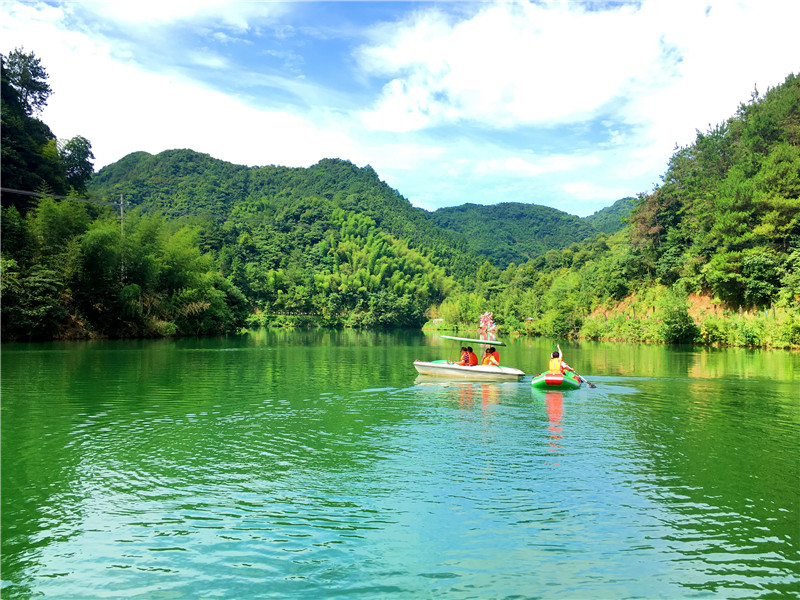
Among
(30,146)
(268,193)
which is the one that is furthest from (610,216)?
(30,146)

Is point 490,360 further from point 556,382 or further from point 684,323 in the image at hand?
point 684,323

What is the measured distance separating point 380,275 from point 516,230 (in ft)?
260

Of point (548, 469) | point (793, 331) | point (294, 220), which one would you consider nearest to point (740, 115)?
point (793, 331)

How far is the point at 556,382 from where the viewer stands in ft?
66.2

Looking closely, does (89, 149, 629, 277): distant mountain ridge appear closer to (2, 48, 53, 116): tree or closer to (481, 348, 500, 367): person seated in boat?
(2, 48, 53, 116): tree

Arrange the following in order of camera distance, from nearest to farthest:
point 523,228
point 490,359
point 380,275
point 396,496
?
point 396,496 < point 490,359 < point 380,275 < point 523,228

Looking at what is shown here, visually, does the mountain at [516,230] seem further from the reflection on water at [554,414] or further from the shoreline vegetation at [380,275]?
the reflection on water at [554,414]

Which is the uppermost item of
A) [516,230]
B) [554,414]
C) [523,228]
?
[523,228]

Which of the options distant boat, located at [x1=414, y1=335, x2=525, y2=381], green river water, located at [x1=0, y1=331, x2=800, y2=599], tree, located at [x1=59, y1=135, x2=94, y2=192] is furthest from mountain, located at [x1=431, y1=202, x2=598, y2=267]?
green river water, located at [x1=0, y1=331, x2=800, y2=599]

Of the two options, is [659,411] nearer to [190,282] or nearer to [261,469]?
[261,469]

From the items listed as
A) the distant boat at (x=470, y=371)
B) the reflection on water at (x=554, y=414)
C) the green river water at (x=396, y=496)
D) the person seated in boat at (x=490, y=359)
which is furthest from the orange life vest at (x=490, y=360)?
the green river water at (x=396, y=496)

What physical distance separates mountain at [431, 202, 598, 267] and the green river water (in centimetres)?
13858

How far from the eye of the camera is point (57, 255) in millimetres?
43844

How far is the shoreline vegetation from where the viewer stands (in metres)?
43.6
